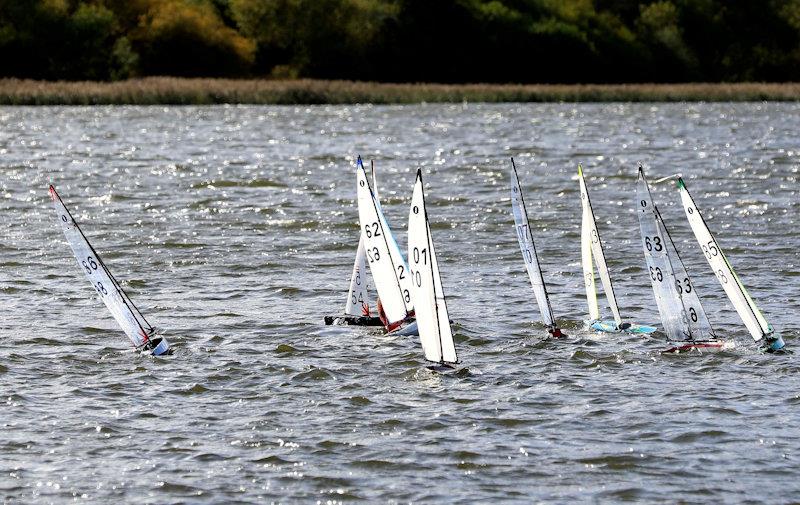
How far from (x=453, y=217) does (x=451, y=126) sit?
28.6 meters

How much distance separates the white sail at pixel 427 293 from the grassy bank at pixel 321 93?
180 ft

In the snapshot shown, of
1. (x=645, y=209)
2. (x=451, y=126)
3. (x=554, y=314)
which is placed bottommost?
(x=451, y=126)

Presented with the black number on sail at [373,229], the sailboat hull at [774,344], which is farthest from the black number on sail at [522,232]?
the sailboat hull at [774,344]

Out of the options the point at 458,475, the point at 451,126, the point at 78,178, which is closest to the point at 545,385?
the point at 458,475

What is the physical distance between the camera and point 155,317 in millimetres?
18750

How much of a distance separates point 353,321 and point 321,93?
53678 mm

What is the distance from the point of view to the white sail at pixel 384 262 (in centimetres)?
1688

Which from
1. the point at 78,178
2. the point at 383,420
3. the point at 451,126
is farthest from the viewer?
the point at 451,126

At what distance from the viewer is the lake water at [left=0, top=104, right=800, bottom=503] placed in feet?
39.0

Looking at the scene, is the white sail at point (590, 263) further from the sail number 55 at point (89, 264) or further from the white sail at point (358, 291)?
the sail number 55 at point (89, 264)

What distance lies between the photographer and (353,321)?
1814 centimetres

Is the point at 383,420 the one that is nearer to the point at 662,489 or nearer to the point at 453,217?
the point at 662,489

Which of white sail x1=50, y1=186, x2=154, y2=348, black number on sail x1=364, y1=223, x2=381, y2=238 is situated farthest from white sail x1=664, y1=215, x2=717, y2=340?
white sail x1=50, y1=186, x2=154, y2=348

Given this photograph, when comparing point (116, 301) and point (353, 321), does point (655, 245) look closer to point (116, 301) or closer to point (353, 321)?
point (353, 321)
